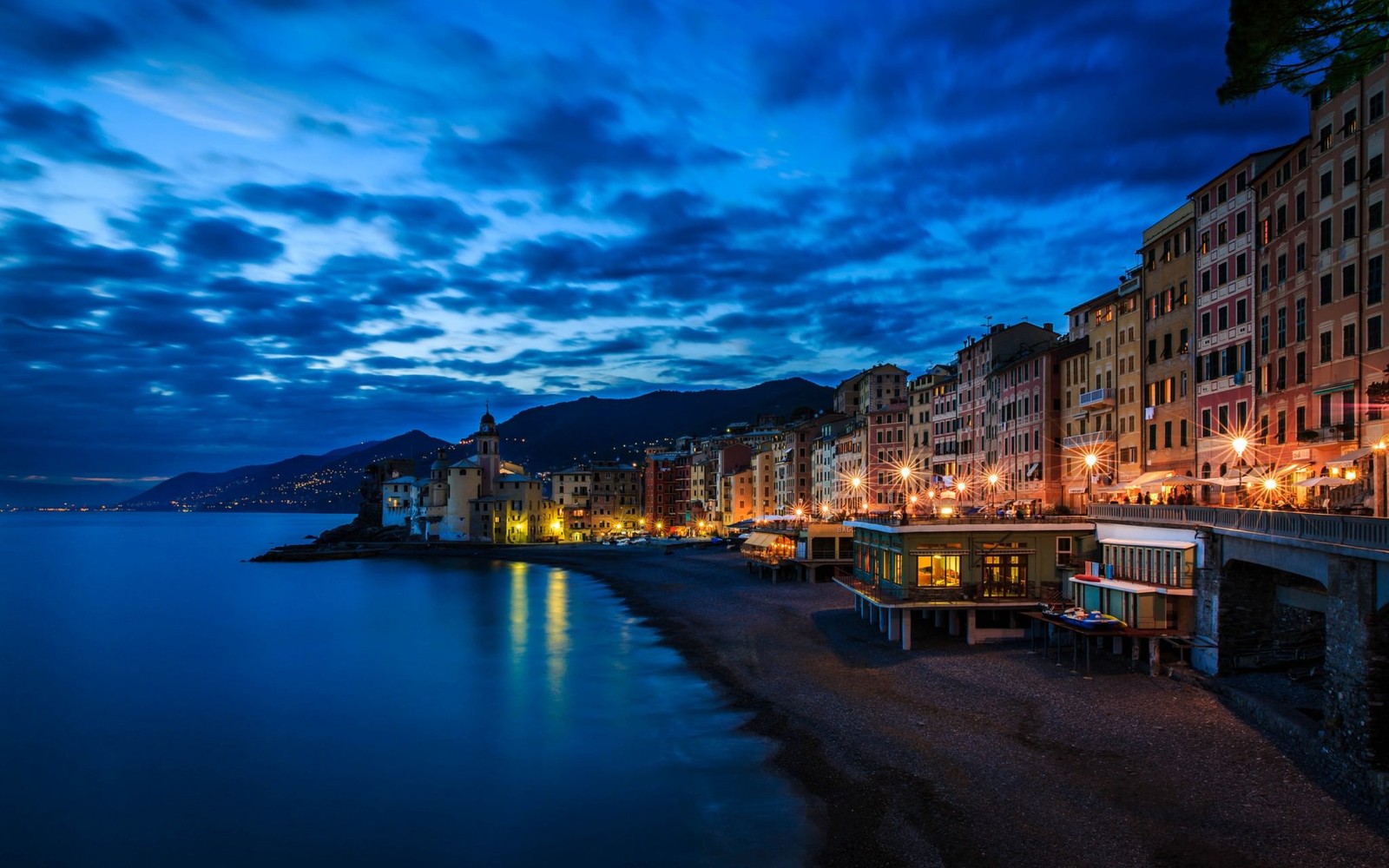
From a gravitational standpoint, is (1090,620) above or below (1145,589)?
below

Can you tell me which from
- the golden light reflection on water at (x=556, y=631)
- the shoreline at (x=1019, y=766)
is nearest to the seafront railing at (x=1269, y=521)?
the shoreline at (x=1019, y=766)

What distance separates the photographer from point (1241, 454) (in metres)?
46.9

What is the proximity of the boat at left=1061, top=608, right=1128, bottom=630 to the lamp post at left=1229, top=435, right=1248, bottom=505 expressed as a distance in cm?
1057

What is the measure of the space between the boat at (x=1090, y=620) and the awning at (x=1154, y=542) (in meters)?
3.75

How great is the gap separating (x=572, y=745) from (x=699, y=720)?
548 centimetres

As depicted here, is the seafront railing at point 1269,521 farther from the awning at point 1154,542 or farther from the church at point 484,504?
the church at point 484,504

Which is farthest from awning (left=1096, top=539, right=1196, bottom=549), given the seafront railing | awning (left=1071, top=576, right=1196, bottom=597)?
awning (left=1071, top=576, right=1196, bottom=597)

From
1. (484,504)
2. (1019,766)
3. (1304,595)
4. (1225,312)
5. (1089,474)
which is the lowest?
(1019,766)

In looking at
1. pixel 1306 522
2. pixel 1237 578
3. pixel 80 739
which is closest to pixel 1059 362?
pixel 1237 578

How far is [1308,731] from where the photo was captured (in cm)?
2664

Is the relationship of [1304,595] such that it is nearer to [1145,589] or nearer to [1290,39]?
[1145,589]

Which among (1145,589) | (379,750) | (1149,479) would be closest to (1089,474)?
(1149,479)

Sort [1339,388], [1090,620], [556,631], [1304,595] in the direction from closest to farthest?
[1304,595] < [1090,620] < [1339,388] < [556,631]

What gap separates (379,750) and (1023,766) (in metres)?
25.4
